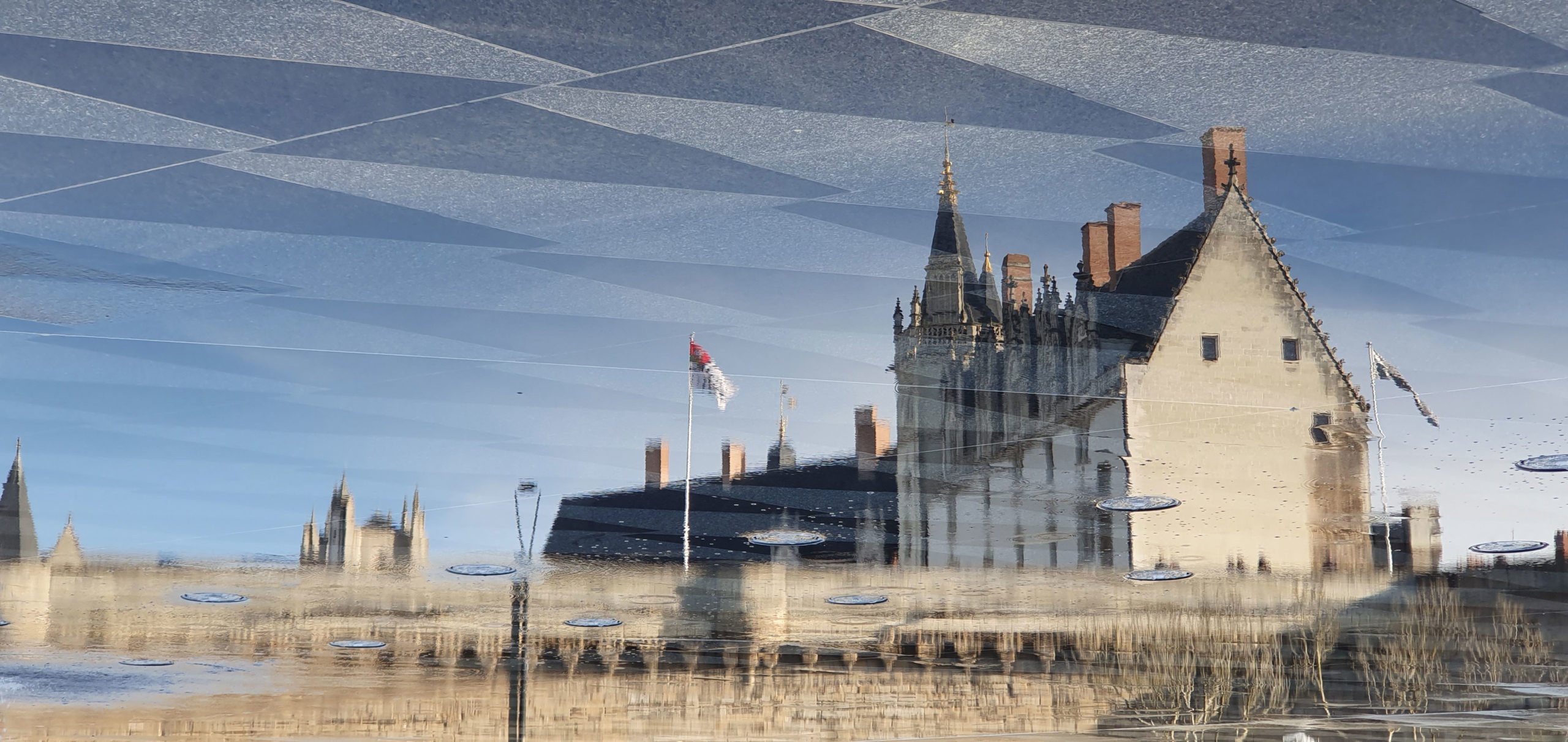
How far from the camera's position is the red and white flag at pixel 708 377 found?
8.84m

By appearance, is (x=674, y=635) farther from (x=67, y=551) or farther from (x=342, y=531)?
(x=67, y=551)

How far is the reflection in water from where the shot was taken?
1168 centimetres

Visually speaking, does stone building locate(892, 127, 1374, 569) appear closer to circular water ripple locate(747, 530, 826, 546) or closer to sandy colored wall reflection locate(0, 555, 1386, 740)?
sandy colored wall reflection locate(0, 555, 1386, 740)

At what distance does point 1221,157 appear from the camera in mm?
6461

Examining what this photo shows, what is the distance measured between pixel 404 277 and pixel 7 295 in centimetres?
260

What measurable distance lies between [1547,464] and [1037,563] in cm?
693

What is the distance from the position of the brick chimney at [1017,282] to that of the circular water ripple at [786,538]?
574 centimetres

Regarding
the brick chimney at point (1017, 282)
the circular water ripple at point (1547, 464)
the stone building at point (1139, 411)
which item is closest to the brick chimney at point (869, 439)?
the stone building at point (1139, 411)

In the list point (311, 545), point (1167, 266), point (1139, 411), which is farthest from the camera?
point (311, 545)

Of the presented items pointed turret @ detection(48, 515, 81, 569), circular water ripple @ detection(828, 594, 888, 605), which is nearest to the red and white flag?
pointed turret @ detection(48, 515, 81, 569)

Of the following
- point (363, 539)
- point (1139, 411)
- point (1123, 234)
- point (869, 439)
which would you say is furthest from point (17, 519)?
point (1139, 411)

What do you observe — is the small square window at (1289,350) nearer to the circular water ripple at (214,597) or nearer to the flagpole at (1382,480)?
the flagpole at (1382,480)

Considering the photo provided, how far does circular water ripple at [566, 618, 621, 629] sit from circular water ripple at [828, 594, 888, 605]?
5.43 meters

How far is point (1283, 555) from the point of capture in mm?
15234
